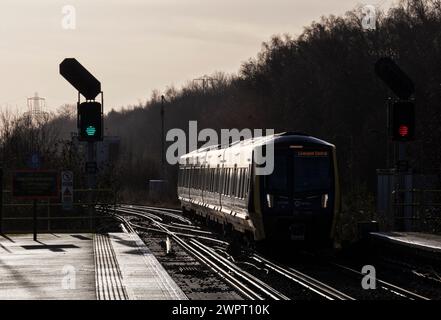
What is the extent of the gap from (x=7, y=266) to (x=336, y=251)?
8513 mm

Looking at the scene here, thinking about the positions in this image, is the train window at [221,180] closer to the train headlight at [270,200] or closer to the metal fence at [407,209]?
the metal fence at [407,209]

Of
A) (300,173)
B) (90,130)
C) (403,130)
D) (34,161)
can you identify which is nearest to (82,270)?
(300,173)

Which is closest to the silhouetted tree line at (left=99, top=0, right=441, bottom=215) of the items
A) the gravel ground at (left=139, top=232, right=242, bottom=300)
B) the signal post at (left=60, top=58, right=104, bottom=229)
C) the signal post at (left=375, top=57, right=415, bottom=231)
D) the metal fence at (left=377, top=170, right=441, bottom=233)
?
the metal fence at (left=377, top=170, right=441, bottom=233)

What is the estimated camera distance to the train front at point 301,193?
24500 mm

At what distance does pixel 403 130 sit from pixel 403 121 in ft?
0.79

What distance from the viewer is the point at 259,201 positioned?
24609mm

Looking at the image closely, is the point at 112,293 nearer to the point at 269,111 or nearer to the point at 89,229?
the point at 89,229

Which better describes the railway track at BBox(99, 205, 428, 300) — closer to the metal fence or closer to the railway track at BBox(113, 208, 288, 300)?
the railway track at BBox(113, 208, 288, 300)

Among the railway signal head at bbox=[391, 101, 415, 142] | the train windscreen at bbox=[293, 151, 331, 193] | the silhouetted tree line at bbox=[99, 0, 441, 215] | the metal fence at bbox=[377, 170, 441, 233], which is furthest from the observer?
the silhouetted tree line at bbox=[99, 0, 441, 215]

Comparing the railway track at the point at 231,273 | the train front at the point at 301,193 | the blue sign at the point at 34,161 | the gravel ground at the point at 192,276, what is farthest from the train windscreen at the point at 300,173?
the blue sign at the point at 34,161

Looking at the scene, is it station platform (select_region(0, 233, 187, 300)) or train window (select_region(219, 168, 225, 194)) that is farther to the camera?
train window (select_region(219, 168, 225, 194))

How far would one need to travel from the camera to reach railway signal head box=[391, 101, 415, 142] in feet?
86.5

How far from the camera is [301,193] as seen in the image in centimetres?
2475
